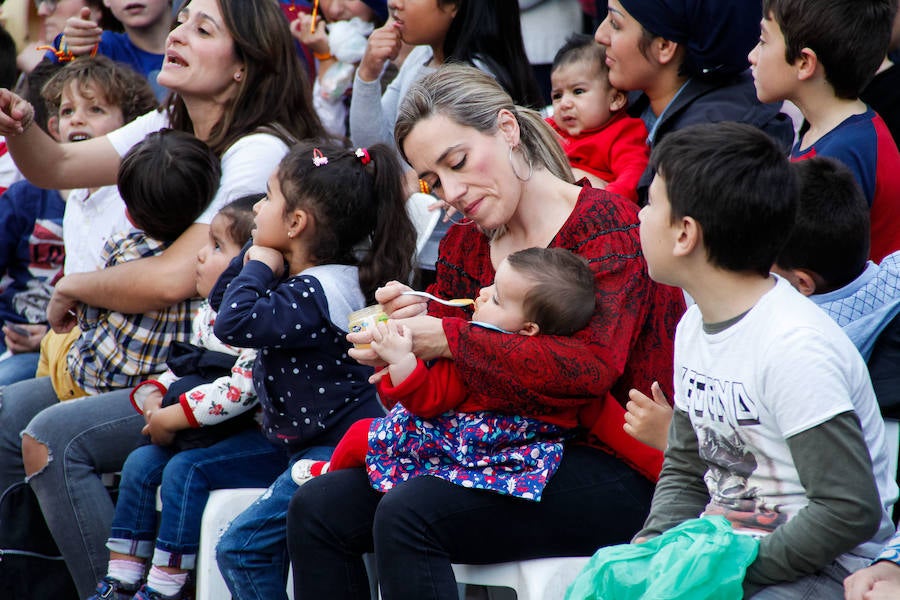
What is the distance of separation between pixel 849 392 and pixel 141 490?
2.11 metres

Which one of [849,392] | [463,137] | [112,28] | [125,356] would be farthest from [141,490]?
[112,28]

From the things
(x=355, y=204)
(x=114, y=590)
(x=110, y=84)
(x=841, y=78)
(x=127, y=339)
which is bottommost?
(x=114, y=590)

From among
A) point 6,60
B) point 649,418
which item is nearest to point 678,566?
point 649,418

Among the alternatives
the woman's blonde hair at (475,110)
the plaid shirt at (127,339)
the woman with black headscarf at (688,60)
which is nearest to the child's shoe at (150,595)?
the plaid shirt at (127,339)

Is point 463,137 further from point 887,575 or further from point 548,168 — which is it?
point 887,575

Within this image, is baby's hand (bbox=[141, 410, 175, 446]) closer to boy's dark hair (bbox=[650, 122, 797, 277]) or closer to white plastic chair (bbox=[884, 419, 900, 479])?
boy's dark hair (bbox=[650, 122, 797, 277])

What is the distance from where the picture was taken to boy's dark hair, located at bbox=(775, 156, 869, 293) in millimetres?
1991

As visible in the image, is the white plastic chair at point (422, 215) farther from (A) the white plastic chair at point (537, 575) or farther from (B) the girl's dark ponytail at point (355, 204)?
(A) the white plastic chair at point (537, 575)

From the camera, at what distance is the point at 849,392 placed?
5.65 ft

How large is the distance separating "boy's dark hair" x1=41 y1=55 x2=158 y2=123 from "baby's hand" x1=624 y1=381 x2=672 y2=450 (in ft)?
8.96

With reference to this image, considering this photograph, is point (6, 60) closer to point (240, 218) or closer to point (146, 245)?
point (146, 245)

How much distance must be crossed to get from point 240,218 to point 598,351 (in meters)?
1.40

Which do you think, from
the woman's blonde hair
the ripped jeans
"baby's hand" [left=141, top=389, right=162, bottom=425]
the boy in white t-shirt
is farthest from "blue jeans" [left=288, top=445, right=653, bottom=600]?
the ripped jeans

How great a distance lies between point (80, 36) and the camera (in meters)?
4.83
